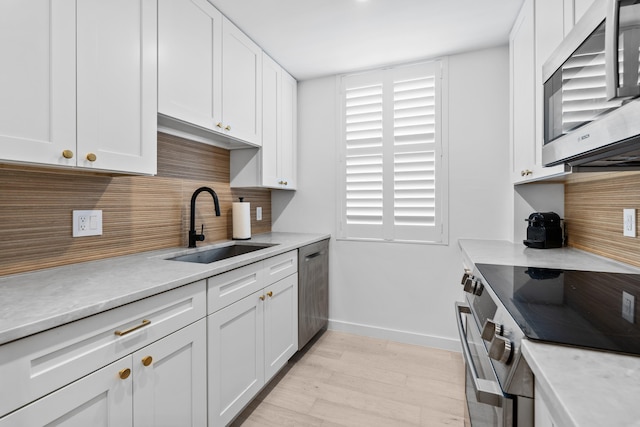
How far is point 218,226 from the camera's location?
240cm

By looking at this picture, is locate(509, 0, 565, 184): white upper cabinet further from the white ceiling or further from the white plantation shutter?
the white plantation shutter

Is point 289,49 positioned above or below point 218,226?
above

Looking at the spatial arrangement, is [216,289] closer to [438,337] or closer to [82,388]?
[82,388]

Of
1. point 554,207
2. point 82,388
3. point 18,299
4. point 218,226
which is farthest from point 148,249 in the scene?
point 554,207

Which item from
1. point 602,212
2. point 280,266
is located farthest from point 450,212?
point 280,266

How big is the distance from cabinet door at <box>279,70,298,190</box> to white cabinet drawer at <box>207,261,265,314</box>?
1159 mm

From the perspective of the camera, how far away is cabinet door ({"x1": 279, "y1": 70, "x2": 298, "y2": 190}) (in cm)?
273

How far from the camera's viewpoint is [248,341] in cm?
168

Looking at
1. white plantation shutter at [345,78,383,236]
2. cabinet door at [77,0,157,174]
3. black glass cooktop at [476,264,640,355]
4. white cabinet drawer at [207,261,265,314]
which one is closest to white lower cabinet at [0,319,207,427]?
white cabinet drawer at [207,261,265,314]

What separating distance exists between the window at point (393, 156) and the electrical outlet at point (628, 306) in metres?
1.59

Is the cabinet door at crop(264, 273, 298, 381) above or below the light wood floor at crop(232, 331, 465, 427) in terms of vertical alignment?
above

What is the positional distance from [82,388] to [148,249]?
40.3 inches

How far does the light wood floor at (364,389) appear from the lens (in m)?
1.73

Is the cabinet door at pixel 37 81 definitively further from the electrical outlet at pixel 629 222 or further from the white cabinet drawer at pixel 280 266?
the electrical outlet at pixel 629 222
